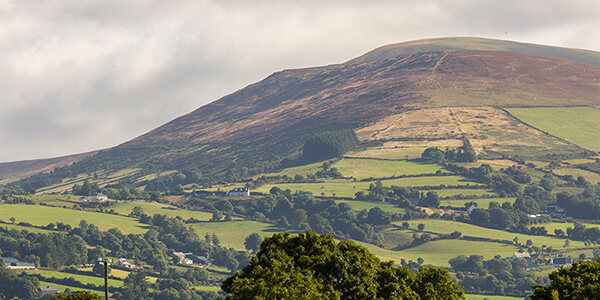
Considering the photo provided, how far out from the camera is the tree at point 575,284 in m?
73.7

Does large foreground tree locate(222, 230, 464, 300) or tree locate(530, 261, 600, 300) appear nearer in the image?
tree locate(530, 261, 600, 300)

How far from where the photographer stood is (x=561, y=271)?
80.3m

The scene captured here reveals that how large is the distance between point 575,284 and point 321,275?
25218 millimetres

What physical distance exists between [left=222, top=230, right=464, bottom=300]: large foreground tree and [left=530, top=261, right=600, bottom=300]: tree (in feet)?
54.1

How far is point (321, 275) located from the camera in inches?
3423

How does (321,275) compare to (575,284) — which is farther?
(321,275)

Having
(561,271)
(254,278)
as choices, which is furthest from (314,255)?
(561,271)

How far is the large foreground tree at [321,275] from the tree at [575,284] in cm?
1650

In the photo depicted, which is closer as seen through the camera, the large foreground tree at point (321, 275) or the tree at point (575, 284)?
the tree at point (575, 284)

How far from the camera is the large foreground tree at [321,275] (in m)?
77.6

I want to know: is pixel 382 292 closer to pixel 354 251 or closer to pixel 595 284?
pixel 354 251

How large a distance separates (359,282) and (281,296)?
45.6 ft

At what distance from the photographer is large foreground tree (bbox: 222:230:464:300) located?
7756 centimetres

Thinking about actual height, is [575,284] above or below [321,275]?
below
